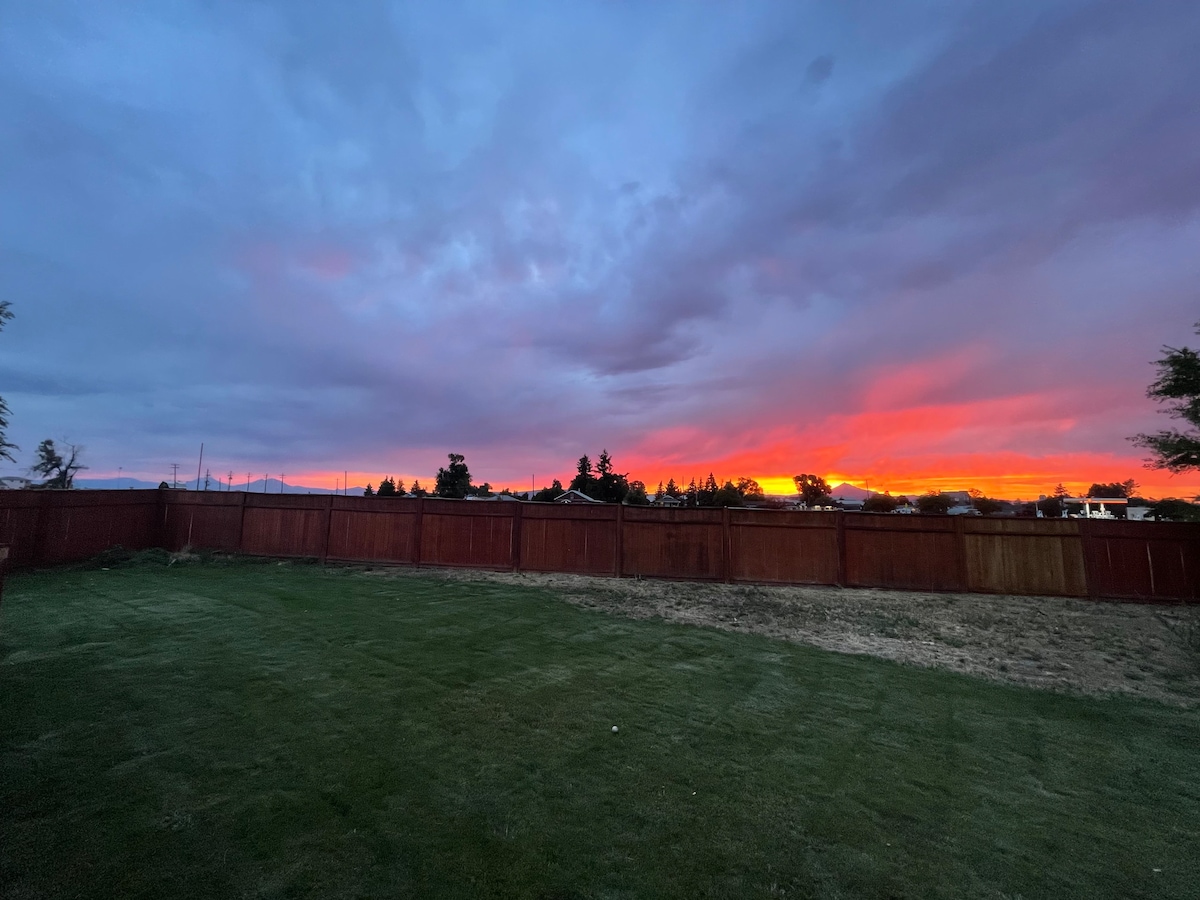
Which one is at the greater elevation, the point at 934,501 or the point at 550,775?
the point at 934,501

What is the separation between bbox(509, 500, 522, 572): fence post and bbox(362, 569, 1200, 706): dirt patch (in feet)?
1.88

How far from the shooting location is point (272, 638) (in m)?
6.75

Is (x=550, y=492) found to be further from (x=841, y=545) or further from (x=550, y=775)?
(x=550, y=775)

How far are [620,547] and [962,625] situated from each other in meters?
7.38

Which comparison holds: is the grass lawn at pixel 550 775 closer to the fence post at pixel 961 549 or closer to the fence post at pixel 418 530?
the fence post at pixel 961 549

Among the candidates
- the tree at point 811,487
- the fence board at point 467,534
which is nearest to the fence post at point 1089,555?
the fence board at point 467,534

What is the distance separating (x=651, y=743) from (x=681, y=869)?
1.59 meters

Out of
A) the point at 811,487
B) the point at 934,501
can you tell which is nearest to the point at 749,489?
the point at 811,487

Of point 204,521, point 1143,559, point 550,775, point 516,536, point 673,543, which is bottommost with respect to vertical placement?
point 550,775

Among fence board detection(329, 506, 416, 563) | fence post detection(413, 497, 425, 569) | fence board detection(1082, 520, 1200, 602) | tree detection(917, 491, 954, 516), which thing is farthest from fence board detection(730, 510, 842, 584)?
tree detection(917, 491, 954, 516)

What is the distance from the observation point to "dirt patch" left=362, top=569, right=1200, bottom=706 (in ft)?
24.0

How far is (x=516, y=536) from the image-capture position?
1425cm

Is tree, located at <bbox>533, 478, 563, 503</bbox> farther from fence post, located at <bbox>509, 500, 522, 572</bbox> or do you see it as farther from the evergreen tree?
fence post, located at <bbox>509, 500, 522, 572</bbox>

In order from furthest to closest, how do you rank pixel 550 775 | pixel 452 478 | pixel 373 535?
pixel 452 478
pixel 373 535
pixel 550 775
